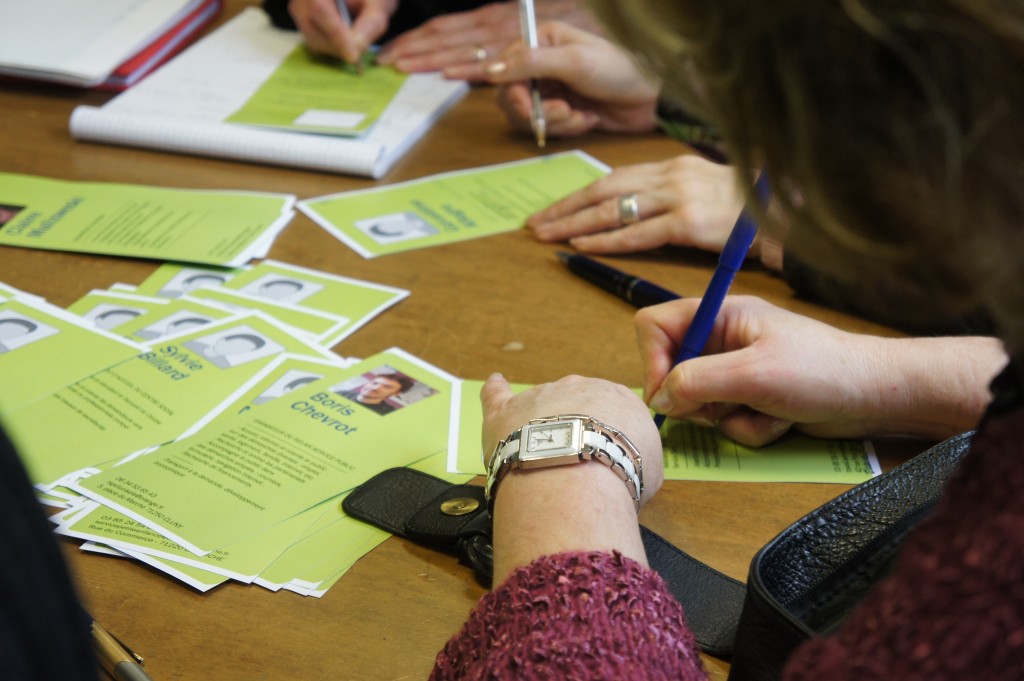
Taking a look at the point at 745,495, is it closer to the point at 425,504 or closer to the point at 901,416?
the point at 901,416

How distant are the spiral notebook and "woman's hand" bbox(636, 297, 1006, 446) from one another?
72cm

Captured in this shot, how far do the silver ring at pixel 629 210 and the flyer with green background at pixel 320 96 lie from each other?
0.47 meters

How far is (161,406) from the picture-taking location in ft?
3.51

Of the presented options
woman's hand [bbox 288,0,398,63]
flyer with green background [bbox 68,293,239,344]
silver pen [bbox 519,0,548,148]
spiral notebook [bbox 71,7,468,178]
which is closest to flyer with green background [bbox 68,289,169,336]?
flyer with green background [bbox 68,293,239,344]

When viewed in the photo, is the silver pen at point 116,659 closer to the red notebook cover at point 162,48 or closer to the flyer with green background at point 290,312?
the flyer with green background at point 290,312

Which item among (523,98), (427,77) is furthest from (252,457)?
(427,77)

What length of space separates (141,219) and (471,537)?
2.55ft

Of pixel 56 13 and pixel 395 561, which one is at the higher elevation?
pixel 56 13

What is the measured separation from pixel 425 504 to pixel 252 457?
0.57ft

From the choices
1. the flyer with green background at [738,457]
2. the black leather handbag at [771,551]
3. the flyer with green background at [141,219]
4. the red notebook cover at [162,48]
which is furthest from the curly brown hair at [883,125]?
the red notebook cover at [162,48]

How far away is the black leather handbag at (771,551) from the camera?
0.71m

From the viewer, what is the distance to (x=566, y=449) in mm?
875

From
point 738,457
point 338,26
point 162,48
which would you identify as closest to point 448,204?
point 338,26

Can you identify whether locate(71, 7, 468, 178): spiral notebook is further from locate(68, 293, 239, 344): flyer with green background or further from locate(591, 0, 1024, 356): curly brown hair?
locate(591, 0, 1024, 356): curly brown hair
